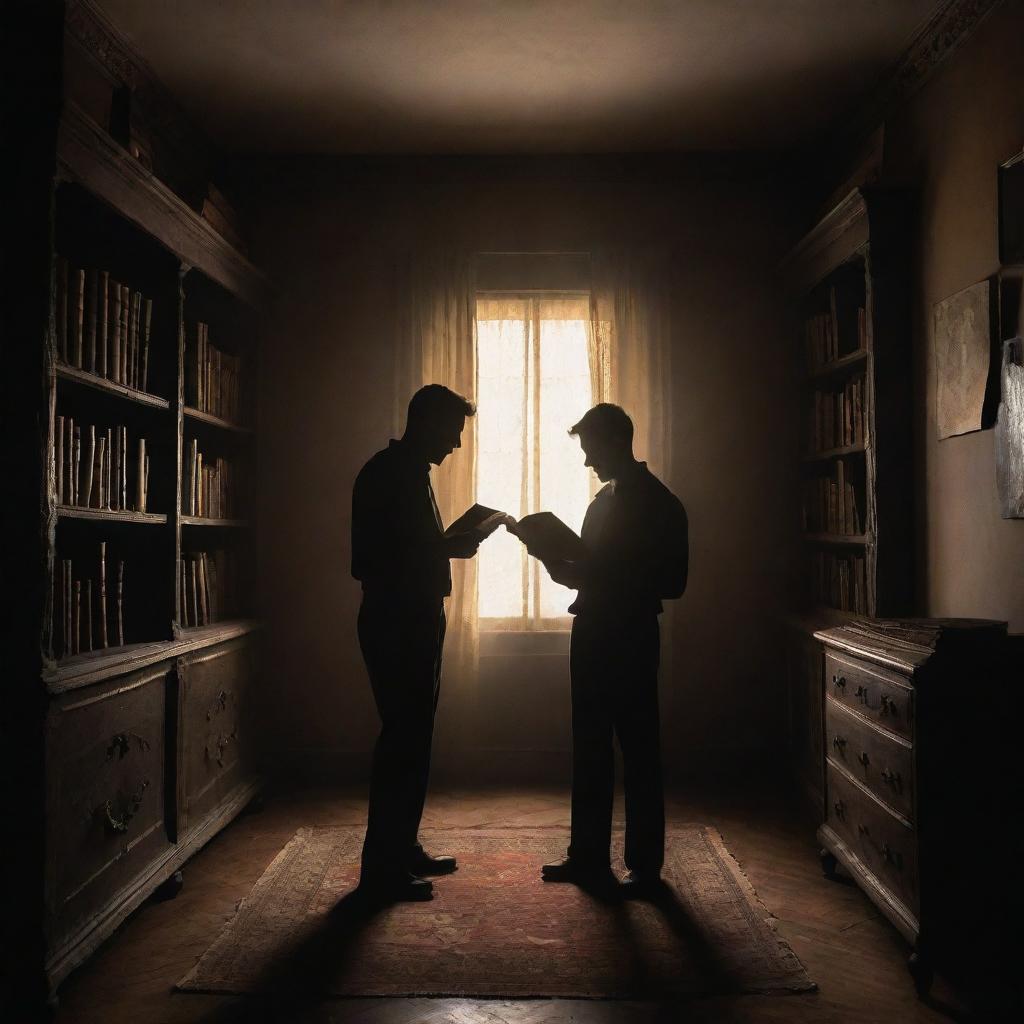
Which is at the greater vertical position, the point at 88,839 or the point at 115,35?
the point at 115,35

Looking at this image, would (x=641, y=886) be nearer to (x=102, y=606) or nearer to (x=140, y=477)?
(x=102, y=606)

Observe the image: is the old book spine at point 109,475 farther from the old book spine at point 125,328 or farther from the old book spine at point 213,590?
the old book spine at point 213,590

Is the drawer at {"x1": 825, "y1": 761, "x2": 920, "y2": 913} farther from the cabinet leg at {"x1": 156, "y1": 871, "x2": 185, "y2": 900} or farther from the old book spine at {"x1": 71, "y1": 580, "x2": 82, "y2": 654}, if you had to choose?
the old book spine at {"x1": 71, "y1": 580, "x2": 82, "y2": 654}

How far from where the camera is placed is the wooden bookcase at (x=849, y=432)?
3979mm

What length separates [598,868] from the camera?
11.4 ft

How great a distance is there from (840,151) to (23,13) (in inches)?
156

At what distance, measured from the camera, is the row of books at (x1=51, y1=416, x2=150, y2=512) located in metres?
3.04

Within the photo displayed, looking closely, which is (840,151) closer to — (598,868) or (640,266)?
(640,266)

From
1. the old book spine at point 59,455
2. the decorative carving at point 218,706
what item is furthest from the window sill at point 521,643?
the old book spine at point 59,455

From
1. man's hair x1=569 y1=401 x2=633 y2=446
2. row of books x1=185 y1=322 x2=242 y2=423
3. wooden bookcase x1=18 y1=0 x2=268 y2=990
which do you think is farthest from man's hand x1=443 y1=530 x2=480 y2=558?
row of books x1=185 y1=322 x2=242 y2=423

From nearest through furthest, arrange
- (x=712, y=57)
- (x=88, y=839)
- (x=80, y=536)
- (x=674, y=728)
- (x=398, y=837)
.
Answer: (x=88, y=839), (x=398, y=837), (x=80, y=536), (x=712, y=57), (x=674, y=728)

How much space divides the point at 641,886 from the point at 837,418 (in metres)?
2.48

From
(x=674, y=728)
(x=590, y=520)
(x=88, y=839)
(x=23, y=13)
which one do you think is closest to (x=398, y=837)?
(x=88, y=839)

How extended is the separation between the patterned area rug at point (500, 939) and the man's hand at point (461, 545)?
49.3 inches
